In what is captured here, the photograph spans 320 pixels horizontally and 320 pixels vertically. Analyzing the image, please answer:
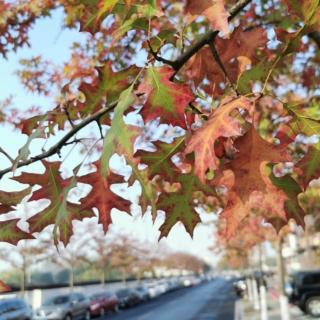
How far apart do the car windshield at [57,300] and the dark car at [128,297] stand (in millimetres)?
11565

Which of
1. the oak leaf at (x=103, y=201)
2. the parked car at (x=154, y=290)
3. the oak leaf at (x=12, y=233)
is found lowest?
the parked car at (x=154, y=290)

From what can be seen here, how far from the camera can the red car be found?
3447 centimetres

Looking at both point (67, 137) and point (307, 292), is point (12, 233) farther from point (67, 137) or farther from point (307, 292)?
point (307, 292)

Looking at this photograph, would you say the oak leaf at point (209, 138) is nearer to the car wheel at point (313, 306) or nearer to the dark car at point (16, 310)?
the car wheel at point (313, 306)

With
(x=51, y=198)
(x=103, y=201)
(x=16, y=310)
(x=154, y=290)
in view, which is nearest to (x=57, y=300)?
(x=16, y=310)

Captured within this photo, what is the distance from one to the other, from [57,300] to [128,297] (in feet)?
46.6

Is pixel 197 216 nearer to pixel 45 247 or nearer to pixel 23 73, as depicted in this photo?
pixel 23 73

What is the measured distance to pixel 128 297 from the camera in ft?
143

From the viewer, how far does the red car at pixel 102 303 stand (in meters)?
34.5

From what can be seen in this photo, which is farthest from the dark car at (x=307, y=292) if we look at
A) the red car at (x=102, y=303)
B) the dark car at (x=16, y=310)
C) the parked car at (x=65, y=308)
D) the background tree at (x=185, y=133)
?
the background tree at (x=185, y=133)

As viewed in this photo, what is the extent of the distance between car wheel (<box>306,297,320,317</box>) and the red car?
16364mm

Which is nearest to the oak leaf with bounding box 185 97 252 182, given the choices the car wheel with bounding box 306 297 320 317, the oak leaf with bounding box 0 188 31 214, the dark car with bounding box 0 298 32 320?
the oak leaf with bounding box 0 188 31 214

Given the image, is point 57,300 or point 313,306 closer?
point 313,306

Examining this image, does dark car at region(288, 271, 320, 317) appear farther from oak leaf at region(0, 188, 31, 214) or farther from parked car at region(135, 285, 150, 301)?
parked car at region(135, 285, 150, 301)
